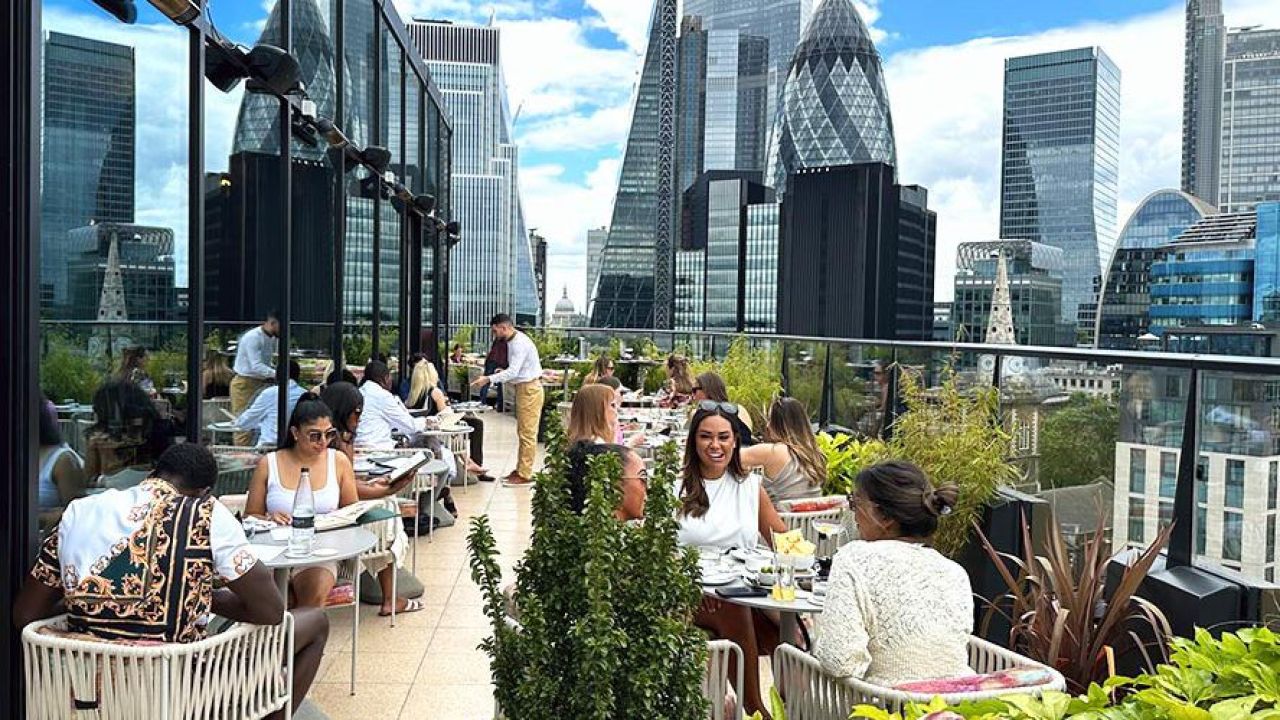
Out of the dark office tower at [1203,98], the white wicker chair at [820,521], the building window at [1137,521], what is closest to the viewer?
the building window at [1137,521]

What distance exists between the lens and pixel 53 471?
144 inches

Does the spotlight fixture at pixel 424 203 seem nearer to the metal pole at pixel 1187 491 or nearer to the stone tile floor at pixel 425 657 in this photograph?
the stone tile floor at pixel 425 657

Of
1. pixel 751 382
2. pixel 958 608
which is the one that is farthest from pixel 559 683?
pixel 751 382

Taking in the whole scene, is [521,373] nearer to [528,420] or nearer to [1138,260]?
[528,420]

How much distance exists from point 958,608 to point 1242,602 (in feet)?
4.77

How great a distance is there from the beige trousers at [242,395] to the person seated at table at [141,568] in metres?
3.04

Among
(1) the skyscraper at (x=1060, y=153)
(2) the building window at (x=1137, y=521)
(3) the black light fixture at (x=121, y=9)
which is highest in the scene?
(1) the skyscraper at (x=1060, y=153)

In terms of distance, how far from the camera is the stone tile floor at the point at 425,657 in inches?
181

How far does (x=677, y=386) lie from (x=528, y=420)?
5.57ft

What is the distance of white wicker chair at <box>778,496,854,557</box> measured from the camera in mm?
Result: 5266

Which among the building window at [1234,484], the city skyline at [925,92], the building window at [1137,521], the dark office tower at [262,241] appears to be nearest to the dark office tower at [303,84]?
the dark office tower at [262,241]

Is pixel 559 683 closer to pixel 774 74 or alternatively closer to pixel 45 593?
pixel 45 593

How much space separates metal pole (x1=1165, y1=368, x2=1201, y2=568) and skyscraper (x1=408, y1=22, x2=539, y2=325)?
11933 millimetres

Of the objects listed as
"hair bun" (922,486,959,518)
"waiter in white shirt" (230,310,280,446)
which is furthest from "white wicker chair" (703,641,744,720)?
"waiter in white shirt" (230,310,280,446)
